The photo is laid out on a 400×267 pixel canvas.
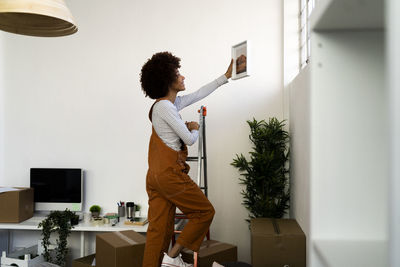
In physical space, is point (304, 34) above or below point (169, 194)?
above

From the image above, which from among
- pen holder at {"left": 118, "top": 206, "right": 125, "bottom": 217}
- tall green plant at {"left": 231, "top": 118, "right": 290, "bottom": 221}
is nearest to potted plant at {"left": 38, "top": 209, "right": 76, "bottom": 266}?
pen holder at {"left": 118, "top": 206, "right": 125, "bottom": 217}

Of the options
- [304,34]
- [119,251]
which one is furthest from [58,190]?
[304,34]

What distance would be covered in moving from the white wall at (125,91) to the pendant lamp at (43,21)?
2303 mm

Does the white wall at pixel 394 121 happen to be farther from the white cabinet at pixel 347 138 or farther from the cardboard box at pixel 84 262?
the cardboard box at pixel 84 262

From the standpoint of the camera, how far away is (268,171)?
3.53 metres

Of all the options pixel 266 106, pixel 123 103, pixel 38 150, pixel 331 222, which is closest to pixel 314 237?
pixel 331 222

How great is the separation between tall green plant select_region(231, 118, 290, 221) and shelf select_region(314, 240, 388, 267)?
286cm

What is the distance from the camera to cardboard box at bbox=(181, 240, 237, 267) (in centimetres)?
297

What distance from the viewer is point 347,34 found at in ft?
2.08

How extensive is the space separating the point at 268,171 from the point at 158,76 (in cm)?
140

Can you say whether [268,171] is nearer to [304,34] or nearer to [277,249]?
[277,249]

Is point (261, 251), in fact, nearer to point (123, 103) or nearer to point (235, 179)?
point (235, 179)

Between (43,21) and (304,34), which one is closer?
(43,21)

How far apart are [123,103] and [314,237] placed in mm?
3668
